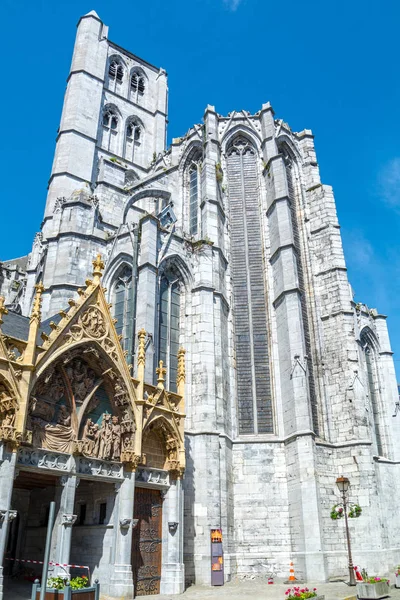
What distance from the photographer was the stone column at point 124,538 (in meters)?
11.4

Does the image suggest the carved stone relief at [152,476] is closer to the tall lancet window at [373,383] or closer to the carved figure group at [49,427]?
the carved figure group at [49,427]

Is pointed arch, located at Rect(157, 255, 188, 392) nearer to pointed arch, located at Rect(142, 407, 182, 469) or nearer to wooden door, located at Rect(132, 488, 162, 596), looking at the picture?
pointed arch, located at Rect(142, 407, 182, 469)

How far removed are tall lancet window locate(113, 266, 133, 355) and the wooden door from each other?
5.88 meters

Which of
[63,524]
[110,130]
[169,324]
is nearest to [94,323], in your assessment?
[63,524]

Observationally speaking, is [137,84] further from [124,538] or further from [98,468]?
[124,538]

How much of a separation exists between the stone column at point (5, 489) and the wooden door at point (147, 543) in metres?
3.94

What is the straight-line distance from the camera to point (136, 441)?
12.8 m

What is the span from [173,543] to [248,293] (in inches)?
483

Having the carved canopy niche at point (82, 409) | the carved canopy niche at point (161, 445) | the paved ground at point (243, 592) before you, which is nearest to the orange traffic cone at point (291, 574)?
the paved ground at point (243, 592)

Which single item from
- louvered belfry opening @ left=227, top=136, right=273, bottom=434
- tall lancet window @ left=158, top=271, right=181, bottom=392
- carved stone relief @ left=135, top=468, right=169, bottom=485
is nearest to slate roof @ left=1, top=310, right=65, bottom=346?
carved stone relief @ left=135, top=468, right=169, bottom=485

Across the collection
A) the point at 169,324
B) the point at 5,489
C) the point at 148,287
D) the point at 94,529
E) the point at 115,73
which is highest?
the point at 115,73

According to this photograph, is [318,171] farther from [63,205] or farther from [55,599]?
[55,599]

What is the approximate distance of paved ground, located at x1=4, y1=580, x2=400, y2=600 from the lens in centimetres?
1157

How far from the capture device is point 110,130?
33.7 m
